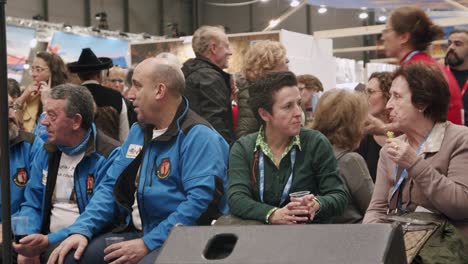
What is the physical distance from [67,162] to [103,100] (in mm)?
1014

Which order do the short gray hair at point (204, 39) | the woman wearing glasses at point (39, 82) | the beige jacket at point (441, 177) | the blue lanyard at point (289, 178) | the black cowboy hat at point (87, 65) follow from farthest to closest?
the woman wearing glasses at point (39, 82) < the black cowboy hat at point (87, 65) < the short gray hair at point (204, 39) < the blue lanyard at point (289, 178) < the beige jacket at point (441, 177)

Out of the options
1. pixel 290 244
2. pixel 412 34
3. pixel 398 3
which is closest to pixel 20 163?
pixel 412 34

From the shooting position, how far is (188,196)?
3.00 m

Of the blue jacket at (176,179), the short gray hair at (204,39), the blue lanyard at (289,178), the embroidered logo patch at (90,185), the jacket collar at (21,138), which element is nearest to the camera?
the blue lanyard at (289,178)

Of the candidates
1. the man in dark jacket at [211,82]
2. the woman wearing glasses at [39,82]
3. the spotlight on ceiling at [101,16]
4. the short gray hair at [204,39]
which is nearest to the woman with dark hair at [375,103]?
the man in dark jacket at [211,82]

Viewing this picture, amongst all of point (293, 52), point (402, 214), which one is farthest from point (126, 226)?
point (293, 52)

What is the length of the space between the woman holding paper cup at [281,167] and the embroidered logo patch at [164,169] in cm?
29

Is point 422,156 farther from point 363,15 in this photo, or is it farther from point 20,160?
point 363,15

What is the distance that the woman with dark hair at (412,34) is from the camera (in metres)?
3.52

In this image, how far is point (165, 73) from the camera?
10.5 feet

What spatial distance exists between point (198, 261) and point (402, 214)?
121 centimetres

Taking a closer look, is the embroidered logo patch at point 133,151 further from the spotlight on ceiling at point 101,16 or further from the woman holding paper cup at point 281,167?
the spotlight on ceiling at point 101,16

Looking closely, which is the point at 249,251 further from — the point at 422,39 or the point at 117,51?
the point at 117,51

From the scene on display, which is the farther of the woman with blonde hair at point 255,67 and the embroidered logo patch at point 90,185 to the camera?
the woman with blonde hair at point 255,67
